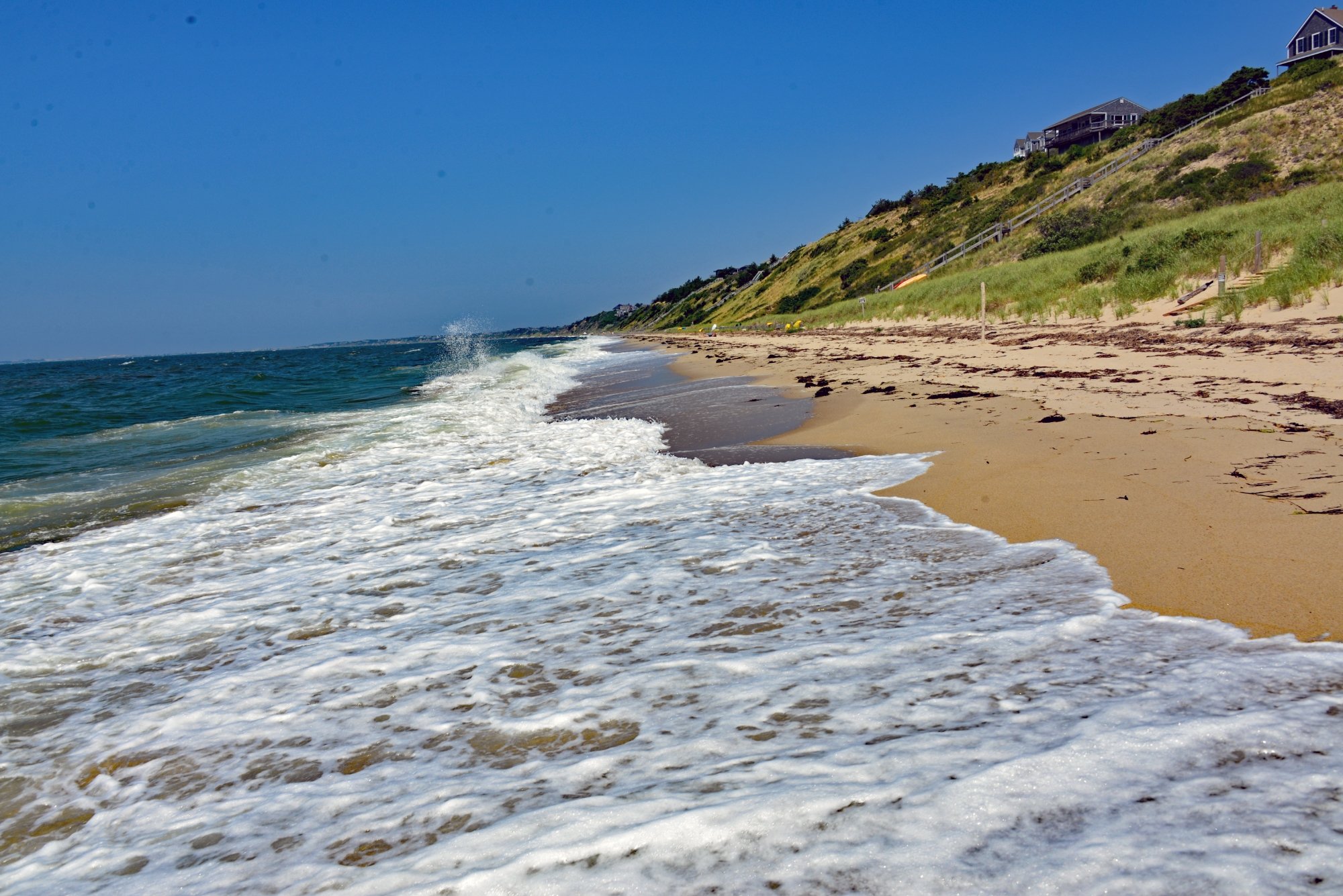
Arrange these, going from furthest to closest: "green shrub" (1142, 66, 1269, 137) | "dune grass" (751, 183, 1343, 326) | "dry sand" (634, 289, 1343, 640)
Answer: "green shrub" (1142, 66, 1269, 137)
"dune grass" (751, 183, 1343, 326)
"dry sand" (634, 289, 1343, 640)

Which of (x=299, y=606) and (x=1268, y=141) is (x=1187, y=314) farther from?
(x=1268, y=141)

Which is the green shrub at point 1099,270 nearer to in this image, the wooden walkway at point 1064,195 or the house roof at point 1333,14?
the wooden walkway at point 1064,195

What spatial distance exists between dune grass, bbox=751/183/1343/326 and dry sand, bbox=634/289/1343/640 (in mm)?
1757

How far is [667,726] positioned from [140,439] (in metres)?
15.3

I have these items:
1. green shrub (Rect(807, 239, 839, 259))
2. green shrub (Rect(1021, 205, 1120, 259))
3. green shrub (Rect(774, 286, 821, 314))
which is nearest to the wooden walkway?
Answer: green shrub (Rect(1021, 205, 1120, 259))

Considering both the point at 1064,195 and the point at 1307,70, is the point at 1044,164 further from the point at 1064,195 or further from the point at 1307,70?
the point at 1307,70

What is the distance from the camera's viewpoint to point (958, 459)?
605 cm

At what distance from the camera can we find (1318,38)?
2421 inches

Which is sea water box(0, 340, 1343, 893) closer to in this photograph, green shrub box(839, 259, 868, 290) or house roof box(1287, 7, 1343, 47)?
green shrub box(839, 259, 868, 290)

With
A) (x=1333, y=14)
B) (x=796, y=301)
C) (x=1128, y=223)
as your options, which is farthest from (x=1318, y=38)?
(x=1128, y=223)

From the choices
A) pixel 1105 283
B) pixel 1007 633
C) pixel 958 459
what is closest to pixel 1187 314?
pixel 1105 283

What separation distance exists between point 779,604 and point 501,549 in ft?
7.13

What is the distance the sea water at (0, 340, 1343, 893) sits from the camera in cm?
171

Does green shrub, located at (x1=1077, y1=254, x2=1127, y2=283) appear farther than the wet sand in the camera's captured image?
Yes
